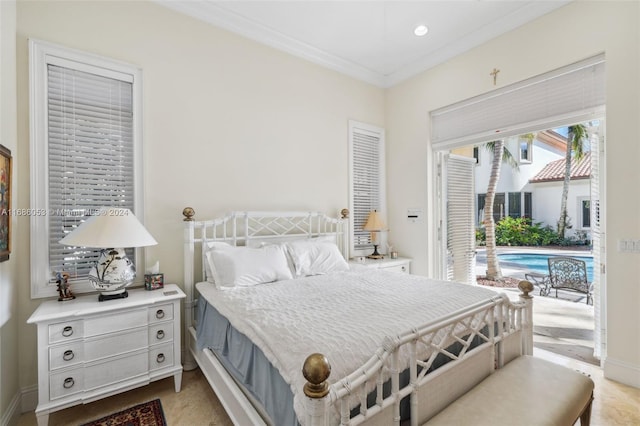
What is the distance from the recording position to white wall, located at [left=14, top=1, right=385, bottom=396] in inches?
87.7

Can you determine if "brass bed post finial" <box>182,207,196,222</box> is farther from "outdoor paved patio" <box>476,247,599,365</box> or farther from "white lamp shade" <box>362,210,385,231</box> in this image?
"outdoor paved patio" <box>476,247,599,365</box>

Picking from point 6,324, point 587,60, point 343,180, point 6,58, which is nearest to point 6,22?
point 6,58

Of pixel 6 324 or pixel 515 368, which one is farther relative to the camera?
pixel 6 324

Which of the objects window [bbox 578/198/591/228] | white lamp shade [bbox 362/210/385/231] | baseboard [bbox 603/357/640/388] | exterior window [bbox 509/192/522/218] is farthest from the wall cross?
exterior window [bbox 509/192/522/218]

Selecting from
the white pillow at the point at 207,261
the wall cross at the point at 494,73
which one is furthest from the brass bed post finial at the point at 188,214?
the wall cross at the point at 494,73

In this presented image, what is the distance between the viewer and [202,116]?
2.80 metres

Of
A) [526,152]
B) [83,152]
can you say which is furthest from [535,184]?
[83,152]

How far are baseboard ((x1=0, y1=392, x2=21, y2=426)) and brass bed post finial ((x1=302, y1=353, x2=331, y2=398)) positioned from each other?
216 centimetres

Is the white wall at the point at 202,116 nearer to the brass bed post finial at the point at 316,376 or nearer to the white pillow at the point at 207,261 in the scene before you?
the white pillow at the point at 207,261

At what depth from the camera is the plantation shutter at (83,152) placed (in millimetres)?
2170

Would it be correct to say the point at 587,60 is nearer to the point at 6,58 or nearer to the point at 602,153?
the point at 602,153

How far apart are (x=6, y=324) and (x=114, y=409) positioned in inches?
34.9

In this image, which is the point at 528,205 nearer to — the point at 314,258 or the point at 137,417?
the point at 314,258

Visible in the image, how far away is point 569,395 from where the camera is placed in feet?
4.58
